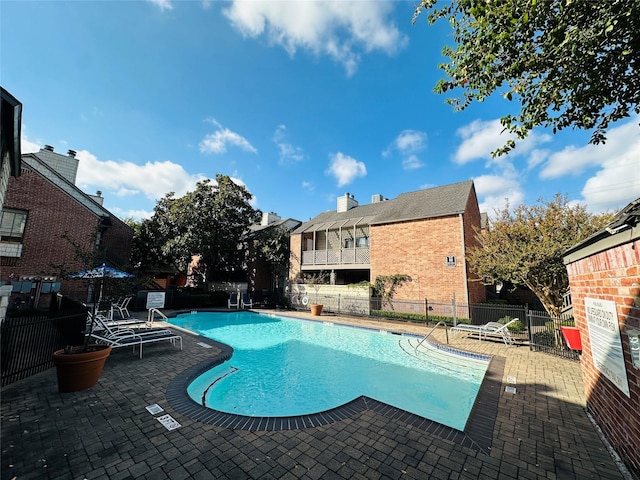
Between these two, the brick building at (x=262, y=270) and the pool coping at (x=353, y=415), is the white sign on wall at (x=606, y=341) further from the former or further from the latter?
the brick building at (x=262, y=270)

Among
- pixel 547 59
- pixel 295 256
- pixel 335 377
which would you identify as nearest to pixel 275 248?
pixel 295 256

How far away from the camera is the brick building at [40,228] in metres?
13.0

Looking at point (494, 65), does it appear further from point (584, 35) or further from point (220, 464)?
point (220, 464)

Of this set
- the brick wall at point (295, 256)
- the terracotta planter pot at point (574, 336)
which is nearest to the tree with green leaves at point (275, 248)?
the brick wall at point (295, 256)

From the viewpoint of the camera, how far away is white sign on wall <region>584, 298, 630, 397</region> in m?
2.98

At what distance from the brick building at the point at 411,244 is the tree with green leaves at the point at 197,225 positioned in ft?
18.2

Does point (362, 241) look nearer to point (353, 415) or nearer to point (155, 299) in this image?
point (155, 299)

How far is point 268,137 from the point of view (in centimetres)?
1406

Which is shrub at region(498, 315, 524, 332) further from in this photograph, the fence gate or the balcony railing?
the balcony railing

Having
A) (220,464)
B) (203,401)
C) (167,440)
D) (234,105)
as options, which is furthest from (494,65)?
(234,105)

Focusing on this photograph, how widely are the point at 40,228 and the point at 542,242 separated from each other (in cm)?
2351

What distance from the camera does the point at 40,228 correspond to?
13891 mm

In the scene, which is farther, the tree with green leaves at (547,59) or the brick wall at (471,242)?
the brick wall at (471,242)

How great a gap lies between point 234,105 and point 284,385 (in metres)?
11.8
